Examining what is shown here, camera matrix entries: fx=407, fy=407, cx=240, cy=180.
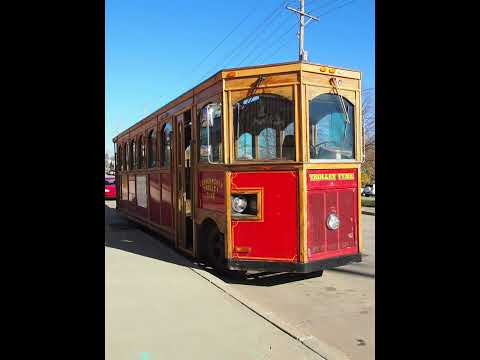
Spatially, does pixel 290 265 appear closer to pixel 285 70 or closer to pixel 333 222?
pixel 333 222

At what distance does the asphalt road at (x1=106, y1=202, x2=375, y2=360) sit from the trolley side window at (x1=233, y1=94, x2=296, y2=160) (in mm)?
1815

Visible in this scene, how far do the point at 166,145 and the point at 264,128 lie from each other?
136 inches

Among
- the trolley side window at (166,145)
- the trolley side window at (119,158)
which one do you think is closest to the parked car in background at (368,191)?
the trolley side window at (119,158)

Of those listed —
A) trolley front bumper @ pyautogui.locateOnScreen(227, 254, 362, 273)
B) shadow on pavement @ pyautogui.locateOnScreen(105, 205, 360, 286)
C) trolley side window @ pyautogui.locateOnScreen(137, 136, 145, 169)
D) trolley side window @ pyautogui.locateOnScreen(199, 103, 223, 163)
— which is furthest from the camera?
trolley side window @ pyautogui.locateOnScreen(137, 136, 145, 169)

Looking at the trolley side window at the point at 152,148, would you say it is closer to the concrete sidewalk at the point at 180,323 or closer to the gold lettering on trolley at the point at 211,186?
the gold lettering on trolley at the point at 211,186

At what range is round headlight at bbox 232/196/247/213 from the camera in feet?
18.1

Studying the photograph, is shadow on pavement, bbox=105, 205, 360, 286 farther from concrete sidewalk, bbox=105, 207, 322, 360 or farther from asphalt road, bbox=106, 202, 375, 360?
concrete sidewalk, bbox=105, 207, 322, 360

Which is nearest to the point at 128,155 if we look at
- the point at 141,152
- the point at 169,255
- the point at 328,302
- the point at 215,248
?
the point at 141,152

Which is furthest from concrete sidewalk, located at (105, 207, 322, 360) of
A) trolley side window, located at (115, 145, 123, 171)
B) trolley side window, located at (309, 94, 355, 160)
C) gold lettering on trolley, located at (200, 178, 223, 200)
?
trolley side window, located at (115, 145, 123, 171)
